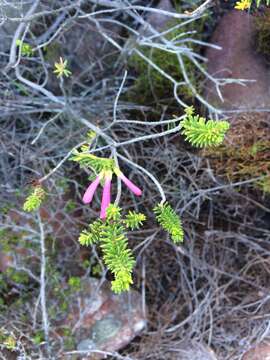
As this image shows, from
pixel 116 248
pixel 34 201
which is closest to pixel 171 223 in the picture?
pixel 116 248

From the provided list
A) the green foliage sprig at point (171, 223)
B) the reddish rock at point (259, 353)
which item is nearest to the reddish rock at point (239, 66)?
the green foliage sprig at point (171, 223)

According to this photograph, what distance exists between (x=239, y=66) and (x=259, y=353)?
127 centimetres

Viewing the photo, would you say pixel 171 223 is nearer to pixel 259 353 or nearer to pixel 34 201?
pixel 34 201

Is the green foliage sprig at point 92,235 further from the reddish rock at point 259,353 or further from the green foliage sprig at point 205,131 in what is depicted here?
the reddish rock at point 259,353

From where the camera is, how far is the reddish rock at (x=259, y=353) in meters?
2.31

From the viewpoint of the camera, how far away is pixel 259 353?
2.33 meters

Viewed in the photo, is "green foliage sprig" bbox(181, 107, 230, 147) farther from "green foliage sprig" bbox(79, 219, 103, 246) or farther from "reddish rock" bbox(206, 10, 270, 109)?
"reddish rock" bbox(206, 10, 270, 109)

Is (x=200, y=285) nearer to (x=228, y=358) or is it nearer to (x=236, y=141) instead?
(x=228, y=358)

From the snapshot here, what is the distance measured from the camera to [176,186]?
7.65 ft

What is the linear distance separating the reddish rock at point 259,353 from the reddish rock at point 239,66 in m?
1.06

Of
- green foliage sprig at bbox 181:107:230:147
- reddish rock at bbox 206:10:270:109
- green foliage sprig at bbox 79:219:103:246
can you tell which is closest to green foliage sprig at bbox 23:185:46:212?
green foliage sprig at bbox 79:219:103:246

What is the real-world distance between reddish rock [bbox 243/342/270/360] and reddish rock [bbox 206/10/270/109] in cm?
106

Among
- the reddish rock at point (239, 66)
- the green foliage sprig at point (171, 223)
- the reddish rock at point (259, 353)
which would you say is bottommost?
the reddish rock at point (259, 353)

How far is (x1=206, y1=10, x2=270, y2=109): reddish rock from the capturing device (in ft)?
7.41
